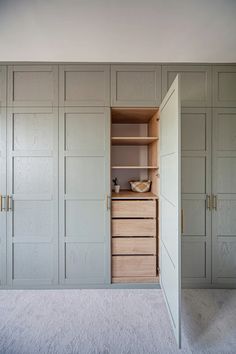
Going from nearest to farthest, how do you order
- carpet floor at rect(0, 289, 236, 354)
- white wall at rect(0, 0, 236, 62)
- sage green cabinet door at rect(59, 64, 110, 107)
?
white wall at rect(0, 0, 236, 62)
carpet floor at rect(0, 289, 236, 354)
sage green cabinet door at rect(59, 64, 110, 107)

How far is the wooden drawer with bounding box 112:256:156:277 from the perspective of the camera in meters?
2.23

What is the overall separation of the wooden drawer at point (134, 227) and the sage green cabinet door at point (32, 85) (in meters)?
1.50

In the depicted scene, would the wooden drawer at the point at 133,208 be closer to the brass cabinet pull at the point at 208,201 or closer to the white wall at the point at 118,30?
the brass cabinet pull at the point at 208,201

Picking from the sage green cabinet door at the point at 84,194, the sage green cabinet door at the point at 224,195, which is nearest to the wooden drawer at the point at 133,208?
the sage green cabinet door at the point at 84,194

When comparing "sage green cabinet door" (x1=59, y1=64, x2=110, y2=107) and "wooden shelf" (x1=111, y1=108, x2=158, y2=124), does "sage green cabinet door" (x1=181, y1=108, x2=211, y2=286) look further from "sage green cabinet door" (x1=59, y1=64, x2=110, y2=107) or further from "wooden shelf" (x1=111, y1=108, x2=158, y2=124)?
"sage green cabinet door" (x1=59, y1=64, x2=110, y2=107)

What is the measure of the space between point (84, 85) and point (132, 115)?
2.15 feet

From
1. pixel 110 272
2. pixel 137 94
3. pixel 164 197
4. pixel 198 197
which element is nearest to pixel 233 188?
pixel 198 197

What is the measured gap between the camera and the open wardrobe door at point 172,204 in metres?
1.49

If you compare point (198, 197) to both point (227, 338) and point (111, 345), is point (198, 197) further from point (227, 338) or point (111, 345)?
point (111, 345)

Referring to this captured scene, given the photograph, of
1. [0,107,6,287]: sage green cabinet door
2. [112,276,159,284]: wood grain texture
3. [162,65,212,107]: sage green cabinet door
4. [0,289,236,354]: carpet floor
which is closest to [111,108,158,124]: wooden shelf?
[162,65,212,107]: sage green cabinet door

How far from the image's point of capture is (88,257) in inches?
86.9

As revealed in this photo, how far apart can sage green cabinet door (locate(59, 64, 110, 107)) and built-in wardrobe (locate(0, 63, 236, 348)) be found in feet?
0.04

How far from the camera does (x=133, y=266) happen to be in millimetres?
2238

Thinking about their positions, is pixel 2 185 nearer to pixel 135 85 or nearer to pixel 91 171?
pixel 91 171
